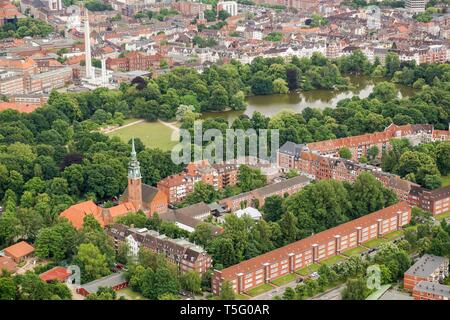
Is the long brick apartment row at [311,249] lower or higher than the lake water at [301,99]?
lower

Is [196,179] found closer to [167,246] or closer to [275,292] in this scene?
[167,246]

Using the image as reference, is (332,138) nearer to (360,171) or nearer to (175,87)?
(360,171)

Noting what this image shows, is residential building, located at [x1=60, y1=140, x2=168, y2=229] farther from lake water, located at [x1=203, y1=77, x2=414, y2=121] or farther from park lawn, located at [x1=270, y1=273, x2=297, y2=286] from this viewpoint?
lake water, located at [x1=203, y1=77, x2=414, y2=121]

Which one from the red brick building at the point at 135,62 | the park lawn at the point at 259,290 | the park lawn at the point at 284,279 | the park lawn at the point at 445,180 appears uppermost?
the red brick building at the point at 135,62

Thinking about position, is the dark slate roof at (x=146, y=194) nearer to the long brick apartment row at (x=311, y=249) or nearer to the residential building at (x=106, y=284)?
the residential building at (x=106, y=284)

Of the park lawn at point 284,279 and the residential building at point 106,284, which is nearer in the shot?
the residential building at point 106,284

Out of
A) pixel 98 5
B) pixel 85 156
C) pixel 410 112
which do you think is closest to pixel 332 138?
pixel 410 112

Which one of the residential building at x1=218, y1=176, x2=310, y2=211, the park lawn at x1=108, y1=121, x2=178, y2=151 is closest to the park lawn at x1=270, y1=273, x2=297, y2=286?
the residential building at x1=218, y1=176, x2=310, y2=211

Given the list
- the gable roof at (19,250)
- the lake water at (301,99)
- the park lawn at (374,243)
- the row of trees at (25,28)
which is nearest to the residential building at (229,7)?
the row of trees at (25,28)
